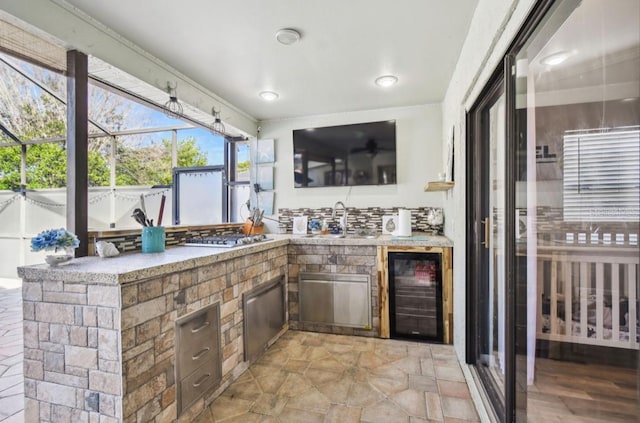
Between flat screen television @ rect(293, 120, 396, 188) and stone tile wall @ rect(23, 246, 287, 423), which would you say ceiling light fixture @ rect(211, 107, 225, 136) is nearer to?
flat screen television @ rect(293, 120, 396, 188)

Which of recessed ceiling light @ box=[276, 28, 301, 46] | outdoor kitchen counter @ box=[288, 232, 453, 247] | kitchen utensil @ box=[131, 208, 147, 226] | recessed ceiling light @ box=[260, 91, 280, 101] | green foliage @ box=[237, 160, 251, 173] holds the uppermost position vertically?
recessed ceiling light @ box=[260, 91, 280, 101]

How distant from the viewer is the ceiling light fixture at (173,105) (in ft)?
8.36

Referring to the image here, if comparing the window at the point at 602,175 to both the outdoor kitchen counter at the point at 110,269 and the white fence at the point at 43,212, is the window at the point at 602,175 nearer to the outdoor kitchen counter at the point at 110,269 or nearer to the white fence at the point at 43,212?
the outdoor kitchen counter at the point at 110,269

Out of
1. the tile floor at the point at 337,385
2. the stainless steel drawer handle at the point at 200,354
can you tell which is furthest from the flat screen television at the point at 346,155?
the stainless steel drawer handle at the point at 200,354

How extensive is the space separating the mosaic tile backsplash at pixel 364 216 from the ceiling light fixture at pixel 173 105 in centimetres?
166

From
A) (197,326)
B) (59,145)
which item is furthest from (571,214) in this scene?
(59,145)

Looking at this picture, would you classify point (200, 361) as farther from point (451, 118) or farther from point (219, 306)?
point (451, 118)

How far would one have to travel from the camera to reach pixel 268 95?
10.2 feet

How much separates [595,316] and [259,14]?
2.17 metres

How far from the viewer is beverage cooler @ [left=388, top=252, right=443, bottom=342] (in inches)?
108

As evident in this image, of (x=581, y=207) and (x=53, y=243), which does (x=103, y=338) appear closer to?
(x=53, y=243)

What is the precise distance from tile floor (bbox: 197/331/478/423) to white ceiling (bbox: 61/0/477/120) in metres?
2.44

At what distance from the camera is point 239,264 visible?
2242 millimetres

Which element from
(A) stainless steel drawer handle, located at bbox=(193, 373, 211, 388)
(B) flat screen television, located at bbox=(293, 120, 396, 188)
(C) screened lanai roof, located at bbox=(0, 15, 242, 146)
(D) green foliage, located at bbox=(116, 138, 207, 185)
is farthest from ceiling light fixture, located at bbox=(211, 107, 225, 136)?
(A) stainless steel drawer handle, located at bbox=(193, 373, 211, 388)
